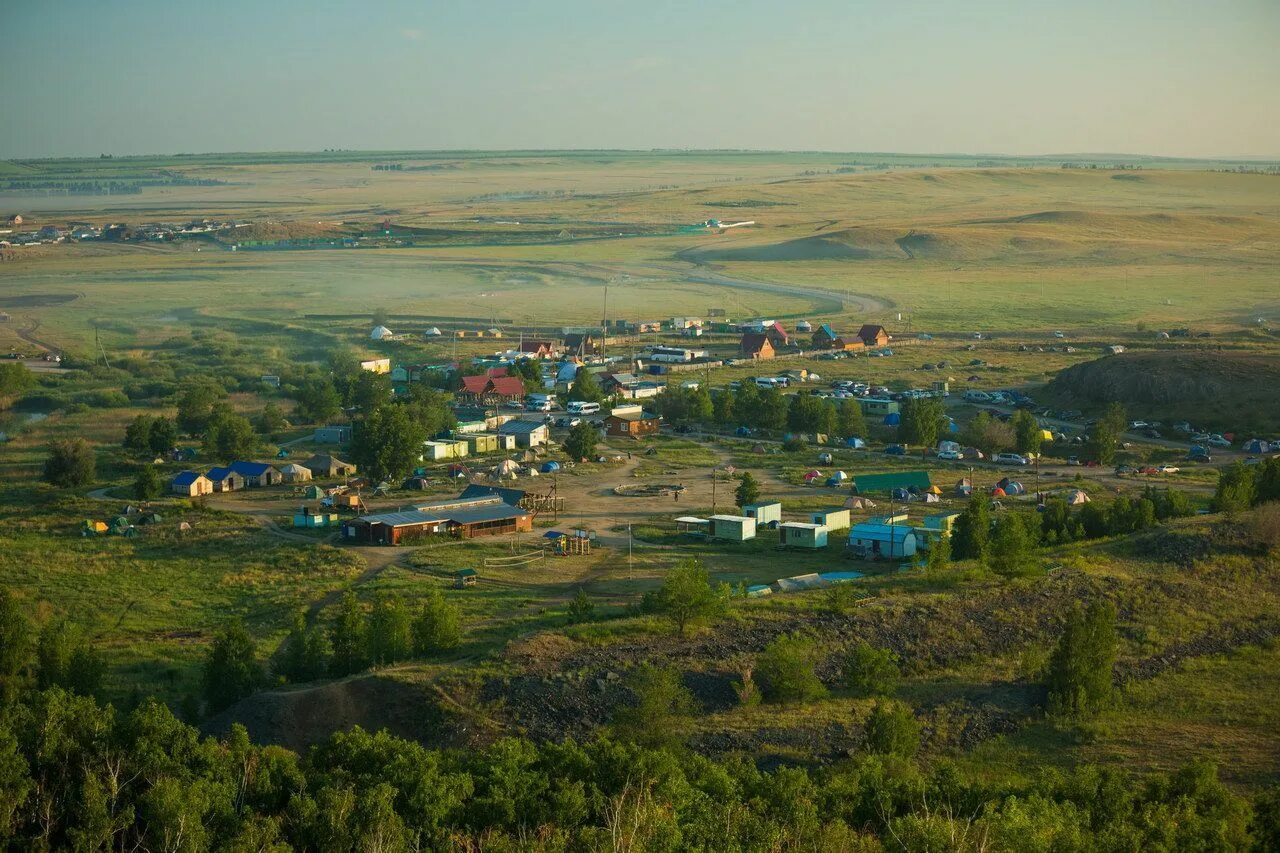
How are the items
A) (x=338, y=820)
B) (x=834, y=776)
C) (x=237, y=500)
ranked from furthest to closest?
(x=237, y=500) → (x=834, y=776) → (x=338, y=820)

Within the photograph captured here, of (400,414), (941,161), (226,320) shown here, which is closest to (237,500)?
(400,414)

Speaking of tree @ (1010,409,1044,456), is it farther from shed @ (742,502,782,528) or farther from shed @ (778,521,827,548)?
shed @ (778,521,827,548)

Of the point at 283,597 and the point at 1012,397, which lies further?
the point at 1012,397

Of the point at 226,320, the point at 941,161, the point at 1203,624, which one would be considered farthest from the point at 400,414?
the point at 941,161

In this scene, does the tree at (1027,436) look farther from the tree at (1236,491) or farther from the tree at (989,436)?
the tree at (1236,491)

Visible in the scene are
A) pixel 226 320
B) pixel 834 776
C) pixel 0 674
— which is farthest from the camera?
pixel 226 320

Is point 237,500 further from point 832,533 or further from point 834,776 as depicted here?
point 834,776

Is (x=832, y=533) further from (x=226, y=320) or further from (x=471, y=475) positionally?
(x=226, y=320)

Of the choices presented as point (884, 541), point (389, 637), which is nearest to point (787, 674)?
point (389, 637)
